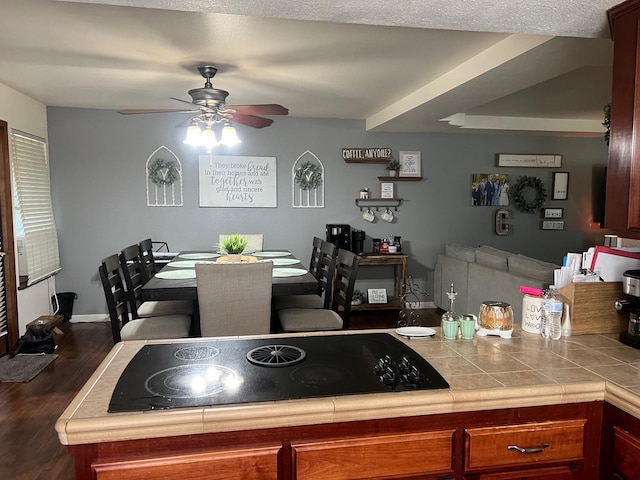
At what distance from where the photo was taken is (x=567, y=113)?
5.25 metres

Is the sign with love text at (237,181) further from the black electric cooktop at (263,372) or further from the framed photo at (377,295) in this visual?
the black electric cooktop at (263,372)

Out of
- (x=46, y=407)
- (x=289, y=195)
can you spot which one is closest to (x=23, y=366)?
(x=46, y=407)

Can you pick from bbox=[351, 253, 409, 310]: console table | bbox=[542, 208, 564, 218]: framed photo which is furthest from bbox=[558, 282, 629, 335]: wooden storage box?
bbox=[542, 208, 564, 218]: framed photo

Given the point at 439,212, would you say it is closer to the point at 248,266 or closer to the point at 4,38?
the point at 248,266

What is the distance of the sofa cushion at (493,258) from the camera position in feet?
13.8

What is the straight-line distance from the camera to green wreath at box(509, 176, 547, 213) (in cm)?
597

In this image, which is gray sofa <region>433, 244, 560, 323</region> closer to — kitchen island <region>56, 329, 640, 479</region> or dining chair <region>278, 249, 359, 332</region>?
dining chair <region>278, 249, 359, 332</region>

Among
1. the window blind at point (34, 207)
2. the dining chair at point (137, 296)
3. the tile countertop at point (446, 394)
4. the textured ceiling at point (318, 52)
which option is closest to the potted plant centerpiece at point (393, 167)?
the textured ceiling at point (318, 52)

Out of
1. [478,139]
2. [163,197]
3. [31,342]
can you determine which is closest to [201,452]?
[31,342]

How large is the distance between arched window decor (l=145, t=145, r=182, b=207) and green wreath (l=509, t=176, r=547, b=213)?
402 centimetres

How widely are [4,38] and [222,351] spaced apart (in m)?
2.51

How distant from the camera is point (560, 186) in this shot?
6.11m

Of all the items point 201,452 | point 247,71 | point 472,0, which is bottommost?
point 201,452

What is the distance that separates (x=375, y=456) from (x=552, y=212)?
18.6 ft
